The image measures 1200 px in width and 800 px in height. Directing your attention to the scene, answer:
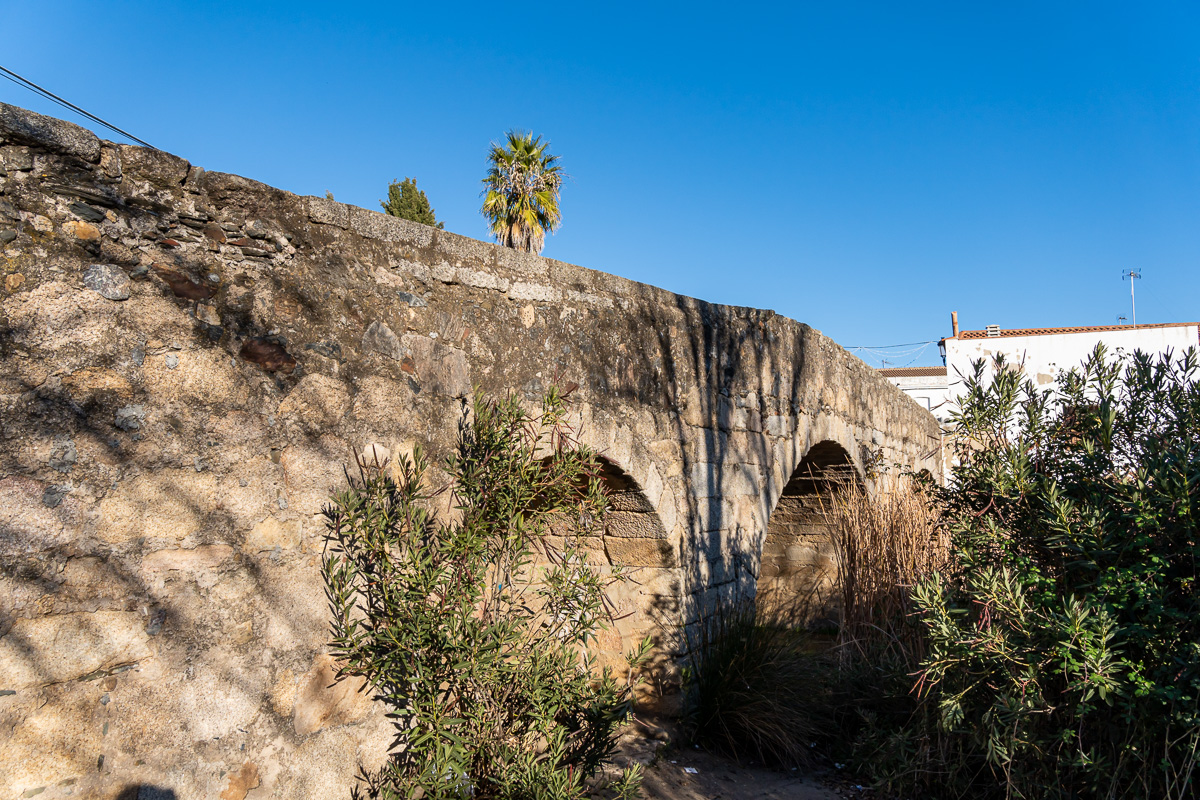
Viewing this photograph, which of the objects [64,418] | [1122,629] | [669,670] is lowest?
[669,670]

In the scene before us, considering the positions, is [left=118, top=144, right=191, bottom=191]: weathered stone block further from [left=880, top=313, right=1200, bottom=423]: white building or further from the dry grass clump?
[left=880, top=313, right=1200, bottom=423]: white building

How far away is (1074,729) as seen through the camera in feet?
9.66

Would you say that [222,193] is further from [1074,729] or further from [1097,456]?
[1074,729]

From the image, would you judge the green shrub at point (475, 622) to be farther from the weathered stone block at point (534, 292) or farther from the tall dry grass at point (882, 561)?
the tall dry grass at point (882, 561)

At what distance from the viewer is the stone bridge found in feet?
6.94

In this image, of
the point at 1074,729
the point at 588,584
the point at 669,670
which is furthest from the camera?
the point at 669,670

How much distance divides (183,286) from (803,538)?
575 cm

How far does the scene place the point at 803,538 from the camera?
278 inches

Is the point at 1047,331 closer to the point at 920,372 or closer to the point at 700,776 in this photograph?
the point at 920,372

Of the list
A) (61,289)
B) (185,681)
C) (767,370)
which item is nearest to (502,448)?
(185,681)

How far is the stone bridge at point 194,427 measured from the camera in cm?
212

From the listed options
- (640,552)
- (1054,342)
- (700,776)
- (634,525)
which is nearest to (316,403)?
(634,525)

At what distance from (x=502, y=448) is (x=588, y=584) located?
640mm

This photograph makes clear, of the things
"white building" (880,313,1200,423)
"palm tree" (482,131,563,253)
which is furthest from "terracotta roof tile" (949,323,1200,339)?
"palm tree" (482,131,563,253)
